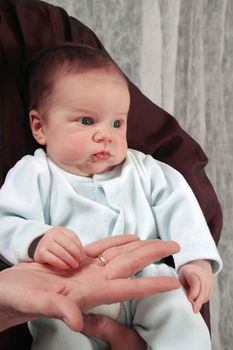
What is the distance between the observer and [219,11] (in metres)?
1.48

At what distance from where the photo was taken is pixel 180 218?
0.83 m

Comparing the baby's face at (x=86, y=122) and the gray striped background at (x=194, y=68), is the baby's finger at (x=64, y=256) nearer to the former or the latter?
Answer: the baby's face at (x=86, y=122)

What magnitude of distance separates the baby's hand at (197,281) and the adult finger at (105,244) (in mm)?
100

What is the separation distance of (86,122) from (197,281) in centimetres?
27

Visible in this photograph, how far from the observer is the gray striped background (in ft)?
4.67

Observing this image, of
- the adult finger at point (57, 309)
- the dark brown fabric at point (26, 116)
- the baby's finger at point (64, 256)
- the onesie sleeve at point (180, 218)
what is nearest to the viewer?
the adult finger at point (57, 309)

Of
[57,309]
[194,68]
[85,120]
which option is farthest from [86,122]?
[194,68]

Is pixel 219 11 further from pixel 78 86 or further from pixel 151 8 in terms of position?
pixel 78 86

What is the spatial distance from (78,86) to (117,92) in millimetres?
57

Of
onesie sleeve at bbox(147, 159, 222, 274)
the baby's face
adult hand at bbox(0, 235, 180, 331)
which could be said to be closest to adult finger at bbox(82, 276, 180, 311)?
adult hand at bbox(0, 235, 180, 331)

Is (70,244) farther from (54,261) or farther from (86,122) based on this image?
(86,122)

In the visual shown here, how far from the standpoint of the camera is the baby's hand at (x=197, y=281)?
744 millimetres

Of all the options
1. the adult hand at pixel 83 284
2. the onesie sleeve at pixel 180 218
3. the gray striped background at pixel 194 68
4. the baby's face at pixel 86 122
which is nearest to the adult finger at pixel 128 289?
the adult hand at pixel 83 284

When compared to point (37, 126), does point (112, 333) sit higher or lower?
lower
